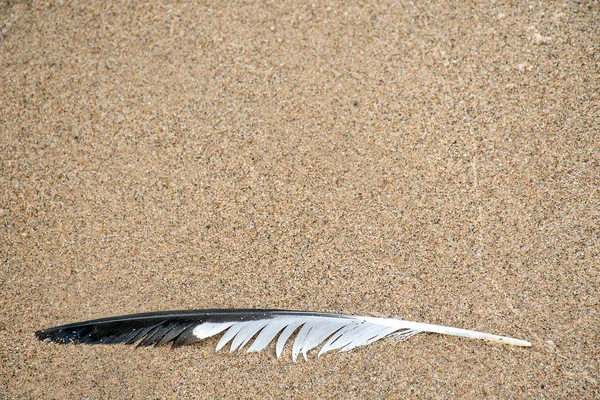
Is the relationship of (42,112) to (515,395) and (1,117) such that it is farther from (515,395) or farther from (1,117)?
(515,395)

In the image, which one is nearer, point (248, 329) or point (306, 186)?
point (248, 329)

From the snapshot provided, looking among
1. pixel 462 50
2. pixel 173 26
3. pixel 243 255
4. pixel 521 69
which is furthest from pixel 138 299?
pixel 521 69

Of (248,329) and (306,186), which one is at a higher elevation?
(306,186)
